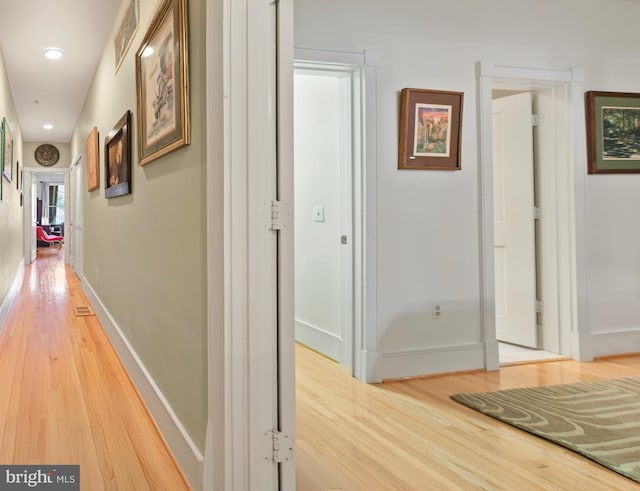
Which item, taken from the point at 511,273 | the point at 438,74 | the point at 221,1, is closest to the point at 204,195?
the point at 221,1

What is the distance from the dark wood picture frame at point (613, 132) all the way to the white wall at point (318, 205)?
183 cm

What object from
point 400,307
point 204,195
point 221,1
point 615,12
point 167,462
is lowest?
point 167,462

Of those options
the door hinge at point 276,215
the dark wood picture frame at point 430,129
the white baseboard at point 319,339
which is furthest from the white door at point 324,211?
the door hinge at point 276,215

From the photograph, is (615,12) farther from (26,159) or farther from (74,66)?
(26,159)

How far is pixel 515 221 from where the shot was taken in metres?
4.20

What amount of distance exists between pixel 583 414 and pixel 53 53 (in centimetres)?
529

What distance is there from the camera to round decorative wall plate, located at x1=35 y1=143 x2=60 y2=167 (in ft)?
36.6

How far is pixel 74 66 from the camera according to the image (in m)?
5.72

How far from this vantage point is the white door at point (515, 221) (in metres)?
4.09

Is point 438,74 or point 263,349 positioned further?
point 438,74

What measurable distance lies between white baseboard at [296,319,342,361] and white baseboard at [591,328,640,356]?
6.00ft

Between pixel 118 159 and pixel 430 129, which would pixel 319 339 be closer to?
pixel 430 129

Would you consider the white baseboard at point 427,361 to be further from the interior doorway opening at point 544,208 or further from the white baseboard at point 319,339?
the white baseboard at point 319,339

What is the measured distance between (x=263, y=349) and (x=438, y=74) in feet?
8.15
